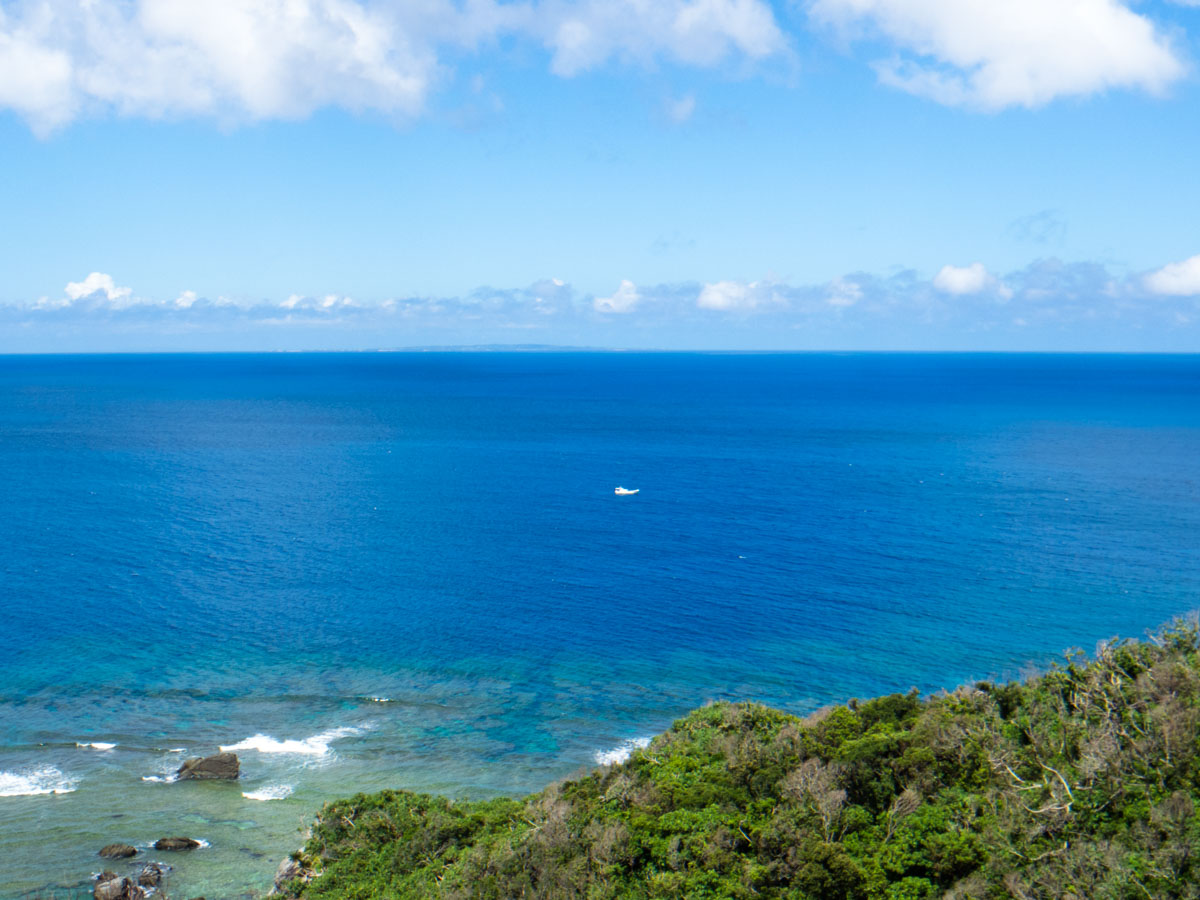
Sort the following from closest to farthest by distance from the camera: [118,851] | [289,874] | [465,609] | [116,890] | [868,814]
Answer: [868,814] < [116,890] < [289,874] < [118,851] < [465,609]

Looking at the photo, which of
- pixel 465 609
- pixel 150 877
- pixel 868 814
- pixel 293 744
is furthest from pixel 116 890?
pixel 465 609

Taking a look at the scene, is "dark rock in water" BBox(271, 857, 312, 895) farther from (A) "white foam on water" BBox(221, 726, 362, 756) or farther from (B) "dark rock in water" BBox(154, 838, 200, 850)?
(A) "white foam on water" BBox(221, 726, 362, 756)

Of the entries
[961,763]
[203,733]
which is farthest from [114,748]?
[961,763]

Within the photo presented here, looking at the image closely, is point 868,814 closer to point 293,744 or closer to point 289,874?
point 289,874

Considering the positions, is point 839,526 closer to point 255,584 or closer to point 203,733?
point 255,584

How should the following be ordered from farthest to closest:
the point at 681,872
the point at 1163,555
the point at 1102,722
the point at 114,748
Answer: the point at 1163,555
the point at 114,748
the point at 1102,722
the point at 681,872

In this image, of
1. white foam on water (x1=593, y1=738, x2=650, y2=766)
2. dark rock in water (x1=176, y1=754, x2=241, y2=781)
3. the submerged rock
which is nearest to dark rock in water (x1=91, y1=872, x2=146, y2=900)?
the submerged rock

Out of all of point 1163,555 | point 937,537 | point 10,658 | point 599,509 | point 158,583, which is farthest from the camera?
point 599,509
